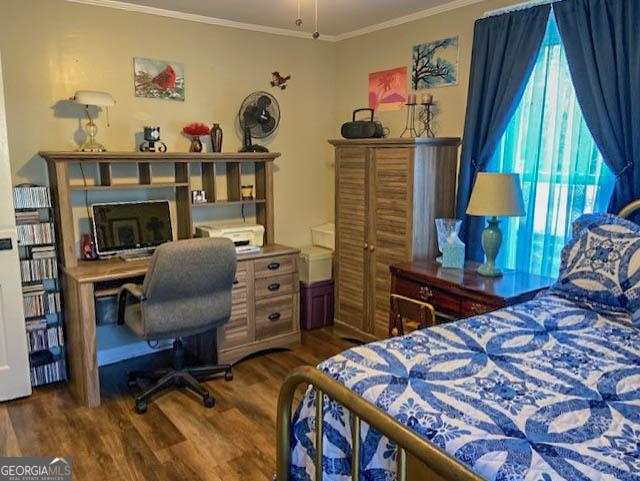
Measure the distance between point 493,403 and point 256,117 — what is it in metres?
3.09

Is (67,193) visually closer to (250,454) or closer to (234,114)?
(234,114)

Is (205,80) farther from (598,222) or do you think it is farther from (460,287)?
(598,222)

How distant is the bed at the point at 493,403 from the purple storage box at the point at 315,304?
6.91 feet

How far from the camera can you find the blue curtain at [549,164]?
9.13 feet

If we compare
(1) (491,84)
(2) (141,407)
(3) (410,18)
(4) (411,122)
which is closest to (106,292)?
(2) (141,407)

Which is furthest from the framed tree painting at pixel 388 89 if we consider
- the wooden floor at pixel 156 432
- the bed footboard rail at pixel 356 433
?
the bed footboard rail at pixel 356 433

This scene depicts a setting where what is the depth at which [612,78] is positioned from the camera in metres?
2.56

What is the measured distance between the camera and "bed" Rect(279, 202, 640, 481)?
1.18 m

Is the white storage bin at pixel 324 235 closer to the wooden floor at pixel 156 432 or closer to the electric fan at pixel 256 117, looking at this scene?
the electric fan at pixel 256 117

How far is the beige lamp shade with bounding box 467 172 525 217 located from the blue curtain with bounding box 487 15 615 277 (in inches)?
10.7

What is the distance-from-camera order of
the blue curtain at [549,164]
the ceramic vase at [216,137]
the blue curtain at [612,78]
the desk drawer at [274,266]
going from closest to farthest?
the blue curtain at [612,78] < the blue curtain at [549,164] < the desk drawer at [274,266] < the ceramic vase at [216,137]

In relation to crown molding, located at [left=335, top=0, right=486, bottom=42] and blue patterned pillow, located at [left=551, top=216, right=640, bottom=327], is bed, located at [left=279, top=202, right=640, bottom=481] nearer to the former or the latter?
blue patterned pillow, located at [left=551, top=216, right=640, bottom=327]

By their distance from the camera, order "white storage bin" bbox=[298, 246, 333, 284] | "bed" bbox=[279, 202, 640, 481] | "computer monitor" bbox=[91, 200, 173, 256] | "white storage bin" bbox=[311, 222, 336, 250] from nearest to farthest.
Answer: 1. "bed" bbox=[279, 202, 640, 481]
2. "computer monitor" bbox=[91, 200, 173, 256]
3. "white storage bin" bbox=[298, 246, 333, 284]
4. "white storage bin" bbox=[311, 222, 336, 250]

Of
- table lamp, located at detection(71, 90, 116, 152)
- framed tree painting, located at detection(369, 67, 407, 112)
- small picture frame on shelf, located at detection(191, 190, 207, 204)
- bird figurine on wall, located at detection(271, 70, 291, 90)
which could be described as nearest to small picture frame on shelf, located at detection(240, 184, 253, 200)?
small picture frame on shelf, located at detection(191, 190, 207, 204)
